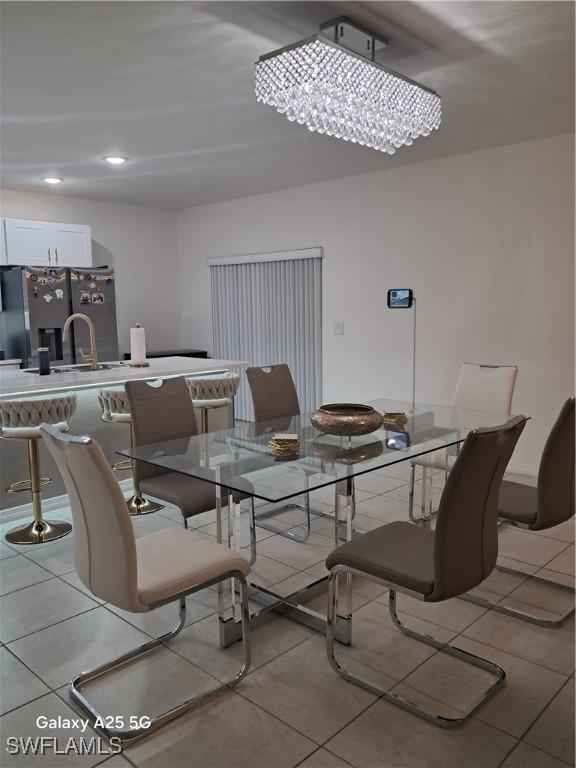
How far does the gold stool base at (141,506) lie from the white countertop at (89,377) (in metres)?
0.80

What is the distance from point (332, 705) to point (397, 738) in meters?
→ 0.25

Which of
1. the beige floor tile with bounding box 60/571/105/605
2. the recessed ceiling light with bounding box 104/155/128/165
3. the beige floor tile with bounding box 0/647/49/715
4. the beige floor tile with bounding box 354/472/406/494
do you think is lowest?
the beige floor tile with bounding box 0/647/49/715

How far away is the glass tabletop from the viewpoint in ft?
7.29

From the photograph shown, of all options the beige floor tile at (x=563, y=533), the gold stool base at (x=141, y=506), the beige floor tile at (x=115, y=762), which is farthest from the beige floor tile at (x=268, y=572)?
the beige floor tile at (x=563, y=533)

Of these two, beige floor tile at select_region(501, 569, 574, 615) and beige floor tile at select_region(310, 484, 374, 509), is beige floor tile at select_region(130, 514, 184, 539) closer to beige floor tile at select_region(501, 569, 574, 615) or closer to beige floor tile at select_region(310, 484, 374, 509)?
beige floor tile at select_region(310, 484, 374, 509)

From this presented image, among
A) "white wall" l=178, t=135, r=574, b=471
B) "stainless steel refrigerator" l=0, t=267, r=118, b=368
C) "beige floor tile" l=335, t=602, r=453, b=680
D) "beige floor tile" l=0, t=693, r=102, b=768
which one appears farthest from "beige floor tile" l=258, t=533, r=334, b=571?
A: "stainless steel refrigerator" l=0, t=267, r=118, b=368

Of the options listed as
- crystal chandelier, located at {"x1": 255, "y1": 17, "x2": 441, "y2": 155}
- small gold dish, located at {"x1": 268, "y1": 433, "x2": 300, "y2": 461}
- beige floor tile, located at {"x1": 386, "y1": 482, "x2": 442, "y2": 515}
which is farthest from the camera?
beige floor tile, located at {"x1": 386, "y1": 482, "x2": 442, "y2": 515}

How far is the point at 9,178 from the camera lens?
5.30 meters

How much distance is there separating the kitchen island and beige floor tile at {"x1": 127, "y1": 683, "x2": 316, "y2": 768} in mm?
2103

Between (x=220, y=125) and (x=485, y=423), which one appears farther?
(x=220, y=125)

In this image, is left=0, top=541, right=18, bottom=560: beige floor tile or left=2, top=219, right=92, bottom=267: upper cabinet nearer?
left=0, top=541, right=18, bottom=560: beige floor tile

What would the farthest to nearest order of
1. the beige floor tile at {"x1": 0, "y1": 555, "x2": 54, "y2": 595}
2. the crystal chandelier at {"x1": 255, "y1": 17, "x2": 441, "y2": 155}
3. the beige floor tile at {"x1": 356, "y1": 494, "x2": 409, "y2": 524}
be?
the beige floor tile at {"x1": 356, "y1": 494, "x2": 409, "y2": 524} → the beige floor tile at {"x1": 0, "y1": 555, "x2": 54, "y2": 595} → the crystal chandelier at {"x1": 255, "y1": 17, "x2": 441, "y2": 155}

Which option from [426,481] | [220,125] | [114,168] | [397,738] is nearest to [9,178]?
[114,168]

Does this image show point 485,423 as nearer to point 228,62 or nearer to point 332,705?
point 332,705
